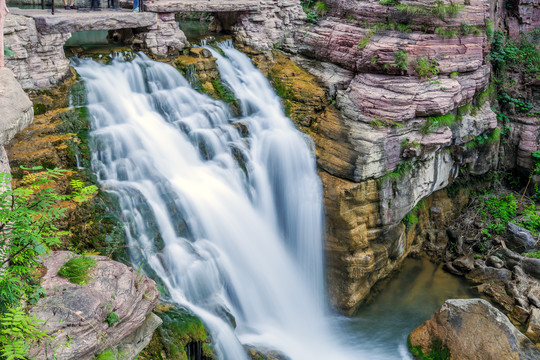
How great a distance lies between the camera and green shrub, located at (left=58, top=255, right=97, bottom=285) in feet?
16.9

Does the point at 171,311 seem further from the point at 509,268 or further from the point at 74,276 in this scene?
the point at 509,268

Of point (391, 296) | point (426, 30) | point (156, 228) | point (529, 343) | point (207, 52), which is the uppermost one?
point (426, 30)

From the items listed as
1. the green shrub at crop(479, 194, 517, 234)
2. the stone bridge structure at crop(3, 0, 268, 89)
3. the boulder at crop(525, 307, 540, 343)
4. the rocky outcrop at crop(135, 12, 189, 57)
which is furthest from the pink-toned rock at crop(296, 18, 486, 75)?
the boulder at crop(525, 307, 540, 343)

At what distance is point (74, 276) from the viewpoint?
5.15 m

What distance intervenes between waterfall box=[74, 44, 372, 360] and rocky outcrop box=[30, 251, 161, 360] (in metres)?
1.47

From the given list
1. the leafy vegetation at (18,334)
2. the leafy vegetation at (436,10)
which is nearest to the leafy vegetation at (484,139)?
the leafy vegetation at (436,10)

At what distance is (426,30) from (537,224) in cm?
545

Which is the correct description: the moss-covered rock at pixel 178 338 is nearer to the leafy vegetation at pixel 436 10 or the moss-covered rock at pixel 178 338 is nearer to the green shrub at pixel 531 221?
the leafy vegetation at pixel 436 10

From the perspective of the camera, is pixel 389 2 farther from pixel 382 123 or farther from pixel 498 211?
pixel 498 211

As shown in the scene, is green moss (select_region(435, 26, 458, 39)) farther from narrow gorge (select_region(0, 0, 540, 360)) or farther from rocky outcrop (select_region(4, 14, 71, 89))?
rocky outcrop (select_region(4, 14, 71, 89))

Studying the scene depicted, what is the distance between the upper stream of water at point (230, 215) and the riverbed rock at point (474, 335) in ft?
2.40

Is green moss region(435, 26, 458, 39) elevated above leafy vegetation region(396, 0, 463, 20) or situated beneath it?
situated beneath

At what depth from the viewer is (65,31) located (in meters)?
8.81

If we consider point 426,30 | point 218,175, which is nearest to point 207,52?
point 218,175
